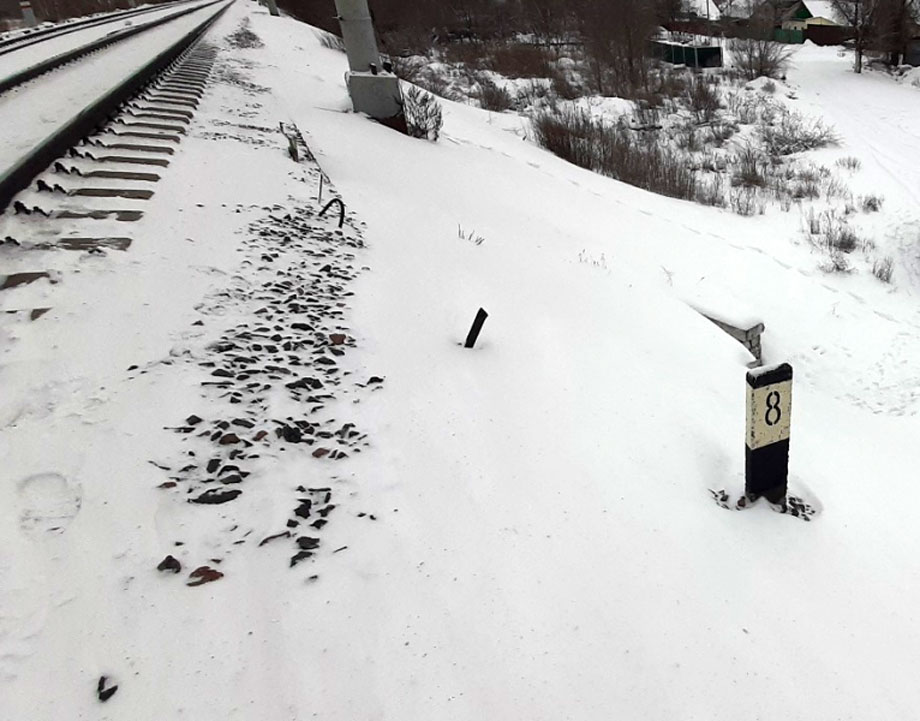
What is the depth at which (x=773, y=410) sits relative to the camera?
243cm

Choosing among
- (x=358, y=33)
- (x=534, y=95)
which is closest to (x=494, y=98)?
(x=534, y=95)

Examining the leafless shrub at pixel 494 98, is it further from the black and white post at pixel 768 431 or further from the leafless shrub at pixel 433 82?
the black and white post at pixel 768 431

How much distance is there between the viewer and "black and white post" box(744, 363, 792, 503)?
2.34 meters

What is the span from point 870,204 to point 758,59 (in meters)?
20.7

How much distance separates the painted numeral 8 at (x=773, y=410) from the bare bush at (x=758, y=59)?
30.1 meters

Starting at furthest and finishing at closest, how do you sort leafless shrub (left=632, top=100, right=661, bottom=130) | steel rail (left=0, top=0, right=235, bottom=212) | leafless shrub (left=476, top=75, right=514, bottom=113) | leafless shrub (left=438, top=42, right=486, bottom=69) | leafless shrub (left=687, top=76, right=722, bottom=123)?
leafless shrub (left=438, top=42, right=486, bottom=69) → leafless shrub (left=687, top=76, right=722, bottom=123) → leafless shrub (left=476, top=75, right=514, bottom=113) → leafless shrub (left=632, top=100, right=661, bottom=130) → steel rail (left=0, top=0, right=235, bottom=212)

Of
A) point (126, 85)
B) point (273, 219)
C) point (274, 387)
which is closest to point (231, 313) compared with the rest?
point (274, 387)

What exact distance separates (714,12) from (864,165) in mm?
29112

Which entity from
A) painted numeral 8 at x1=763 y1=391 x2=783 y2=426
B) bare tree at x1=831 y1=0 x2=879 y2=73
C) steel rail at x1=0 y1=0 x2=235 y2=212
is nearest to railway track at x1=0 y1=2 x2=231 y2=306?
steel rail at x1=0 y1=0 x2=235 y2=212

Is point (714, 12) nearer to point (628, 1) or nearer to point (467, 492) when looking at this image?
point (628, 1)

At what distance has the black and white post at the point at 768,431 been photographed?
92.1 inches

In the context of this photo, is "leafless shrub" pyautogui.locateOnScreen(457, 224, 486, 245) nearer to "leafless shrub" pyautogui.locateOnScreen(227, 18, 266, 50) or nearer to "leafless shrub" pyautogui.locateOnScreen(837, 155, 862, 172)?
"leafless shrub" pyautogui.locateOnScreen(837, 155, 862, 172)

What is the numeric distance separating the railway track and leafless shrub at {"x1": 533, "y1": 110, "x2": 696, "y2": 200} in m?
7.10

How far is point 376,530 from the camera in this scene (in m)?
1.97
